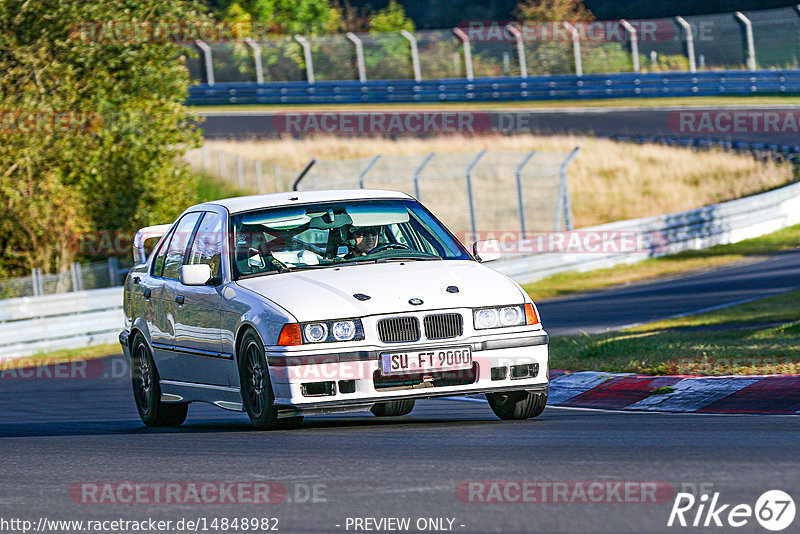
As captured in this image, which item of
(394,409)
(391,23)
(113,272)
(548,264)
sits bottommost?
(548,264)

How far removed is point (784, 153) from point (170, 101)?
649 inches

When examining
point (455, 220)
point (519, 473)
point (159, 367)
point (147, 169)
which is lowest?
point (455, 220)

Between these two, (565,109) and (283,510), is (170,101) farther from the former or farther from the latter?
(283,510)

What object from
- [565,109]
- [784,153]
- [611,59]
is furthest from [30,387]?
[611,59]

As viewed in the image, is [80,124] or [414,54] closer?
[80,124]

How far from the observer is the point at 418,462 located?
6844mm

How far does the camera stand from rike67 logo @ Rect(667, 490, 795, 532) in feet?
17.0

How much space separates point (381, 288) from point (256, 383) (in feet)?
3.31

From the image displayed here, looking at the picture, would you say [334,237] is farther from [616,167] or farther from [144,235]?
[616,167]

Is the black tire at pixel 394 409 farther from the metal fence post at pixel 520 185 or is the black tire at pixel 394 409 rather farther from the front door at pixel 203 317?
the metal fence post at pixel 520 185

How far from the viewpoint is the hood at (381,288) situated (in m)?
8.09

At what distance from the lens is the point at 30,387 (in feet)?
50.5

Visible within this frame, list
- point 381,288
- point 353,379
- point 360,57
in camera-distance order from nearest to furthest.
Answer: point 353,379, point 381,288, point 360,57

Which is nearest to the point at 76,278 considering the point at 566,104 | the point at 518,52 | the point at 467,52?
the point at 566,104
